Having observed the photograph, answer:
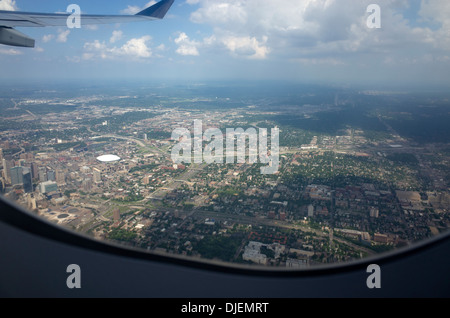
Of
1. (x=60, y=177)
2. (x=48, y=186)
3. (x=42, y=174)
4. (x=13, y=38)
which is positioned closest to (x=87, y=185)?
(x=60, y=177)

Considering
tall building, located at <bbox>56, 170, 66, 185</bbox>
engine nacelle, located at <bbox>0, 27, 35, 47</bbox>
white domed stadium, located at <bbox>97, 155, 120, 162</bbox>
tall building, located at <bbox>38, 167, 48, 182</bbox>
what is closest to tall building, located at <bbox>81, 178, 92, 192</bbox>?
tall building, located at <bbox>56, 170, 66, 185</bbox>

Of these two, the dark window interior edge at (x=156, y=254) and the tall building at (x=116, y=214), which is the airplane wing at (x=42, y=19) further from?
the tall building at (x=116, y=214)

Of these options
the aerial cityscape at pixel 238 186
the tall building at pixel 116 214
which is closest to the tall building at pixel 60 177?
the aerial cityscape at pixel 238 186

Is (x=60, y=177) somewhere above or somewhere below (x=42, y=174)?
below

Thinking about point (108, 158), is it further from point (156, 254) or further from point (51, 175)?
point (156, 254)

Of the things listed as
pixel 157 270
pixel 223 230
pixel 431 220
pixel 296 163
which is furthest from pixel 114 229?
pixel 296 163

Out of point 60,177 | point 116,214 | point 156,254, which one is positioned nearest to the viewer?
point 156,254

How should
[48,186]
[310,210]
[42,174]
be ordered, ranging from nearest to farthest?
[48,186] < [310,210] < [42,174]
